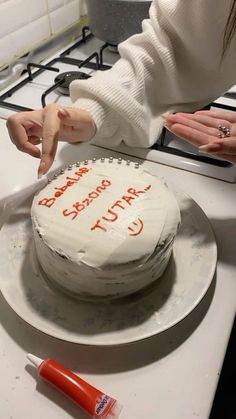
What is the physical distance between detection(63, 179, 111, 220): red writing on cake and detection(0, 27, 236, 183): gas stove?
183 millimetres

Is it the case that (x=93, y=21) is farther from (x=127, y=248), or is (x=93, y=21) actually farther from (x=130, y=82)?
(x=127, y=248)

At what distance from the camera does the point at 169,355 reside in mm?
359

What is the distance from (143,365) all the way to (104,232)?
0.42ft

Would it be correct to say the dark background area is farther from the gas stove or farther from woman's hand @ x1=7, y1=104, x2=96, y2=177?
woman's hand @ x1=7, y1=104, x2=96, y2=177

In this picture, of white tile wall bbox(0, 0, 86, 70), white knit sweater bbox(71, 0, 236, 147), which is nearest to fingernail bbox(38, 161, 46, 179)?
white knit sweater bbox(71, 0, 236, 147)

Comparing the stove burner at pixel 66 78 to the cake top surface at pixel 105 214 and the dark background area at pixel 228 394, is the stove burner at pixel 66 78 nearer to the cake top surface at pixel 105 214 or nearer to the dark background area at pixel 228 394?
the cake top surface at pixel 105 214

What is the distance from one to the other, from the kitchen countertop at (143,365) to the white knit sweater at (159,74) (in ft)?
0.83

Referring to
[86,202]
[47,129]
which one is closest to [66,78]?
[47,129]

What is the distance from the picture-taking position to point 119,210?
1.22ft

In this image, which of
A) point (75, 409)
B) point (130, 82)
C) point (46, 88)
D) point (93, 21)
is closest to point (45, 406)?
point (75, 409)

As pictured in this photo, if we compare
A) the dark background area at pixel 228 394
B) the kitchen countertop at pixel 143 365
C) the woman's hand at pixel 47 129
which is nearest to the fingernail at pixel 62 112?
the woman's hand at pixel 47 129

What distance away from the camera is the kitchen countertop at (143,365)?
33cm

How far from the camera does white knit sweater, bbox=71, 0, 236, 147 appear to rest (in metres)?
0.53

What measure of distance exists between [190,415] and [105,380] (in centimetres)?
8
